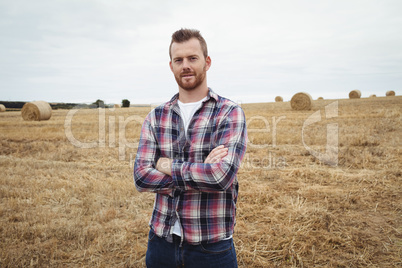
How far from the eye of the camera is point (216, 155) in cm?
194

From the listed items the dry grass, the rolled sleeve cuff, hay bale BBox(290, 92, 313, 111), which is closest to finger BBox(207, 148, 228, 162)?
the rolled sleeve cuff

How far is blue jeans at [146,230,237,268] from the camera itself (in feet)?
6.19

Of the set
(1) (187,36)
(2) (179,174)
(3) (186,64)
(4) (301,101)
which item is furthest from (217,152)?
(4) (301,101)

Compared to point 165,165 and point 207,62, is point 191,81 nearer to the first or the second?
point 207,62

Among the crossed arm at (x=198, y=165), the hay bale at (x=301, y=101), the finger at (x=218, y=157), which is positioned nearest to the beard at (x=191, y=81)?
the crossed arm at (x=198, y=165)

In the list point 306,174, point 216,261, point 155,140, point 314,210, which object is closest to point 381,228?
point 314,210

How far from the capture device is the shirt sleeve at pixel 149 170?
2.04 metres

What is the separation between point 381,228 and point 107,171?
18.5 ft

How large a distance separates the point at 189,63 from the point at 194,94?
0.78 feet

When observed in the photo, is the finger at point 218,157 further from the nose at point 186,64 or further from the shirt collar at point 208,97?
the nose at point 186,64

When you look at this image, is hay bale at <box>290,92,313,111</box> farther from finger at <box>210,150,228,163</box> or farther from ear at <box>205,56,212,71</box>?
finger at <box>210,150,228,163</box>

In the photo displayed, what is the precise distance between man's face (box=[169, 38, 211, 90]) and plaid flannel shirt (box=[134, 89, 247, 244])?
0.55ft

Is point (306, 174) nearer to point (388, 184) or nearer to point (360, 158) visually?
point (388, 184)

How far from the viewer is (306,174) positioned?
607 centimetres
